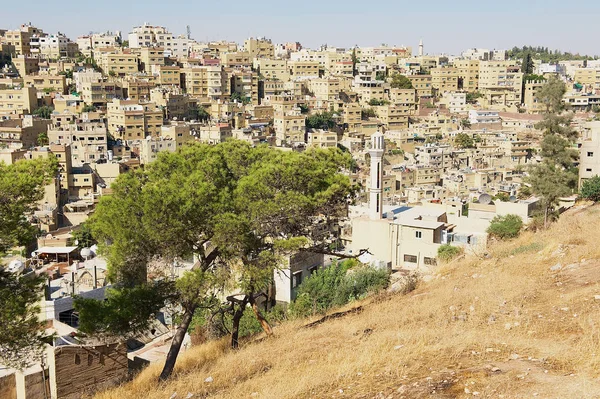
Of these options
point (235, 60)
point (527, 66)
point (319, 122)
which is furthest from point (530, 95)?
point (235, 60)

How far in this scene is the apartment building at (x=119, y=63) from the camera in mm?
59812

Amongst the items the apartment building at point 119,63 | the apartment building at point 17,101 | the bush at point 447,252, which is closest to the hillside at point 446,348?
the bush at point 447,252

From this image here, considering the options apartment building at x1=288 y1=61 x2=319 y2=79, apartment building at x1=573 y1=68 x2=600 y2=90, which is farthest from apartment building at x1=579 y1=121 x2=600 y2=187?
apartment building at x1=573 y1=68 x2=600 y2=90

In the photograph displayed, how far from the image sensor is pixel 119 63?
60312 mm

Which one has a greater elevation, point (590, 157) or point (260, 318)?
point (590, 157)

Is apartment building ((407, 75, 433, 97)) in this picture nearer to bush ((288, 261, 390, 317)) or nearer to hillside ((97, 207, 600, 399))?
bush ((288, 261, 390, 317))

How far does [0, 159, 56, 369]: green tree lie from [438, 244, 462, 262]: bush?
33.1 feet

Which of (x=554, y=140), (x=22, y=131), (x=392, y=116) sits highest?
(x=554, y=140)

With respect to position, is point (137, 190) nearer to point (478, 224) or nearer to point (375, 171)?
point (375, 171)

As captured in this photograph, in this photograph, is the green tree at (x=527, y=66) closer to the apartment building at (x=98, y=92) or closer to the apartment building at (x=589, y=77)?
the apartment building at (x=589, y=77)

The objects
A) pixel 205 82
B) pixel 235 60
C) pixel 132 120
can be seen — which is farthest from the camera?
pixel 235 60

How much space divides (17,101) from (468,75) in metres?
47.6

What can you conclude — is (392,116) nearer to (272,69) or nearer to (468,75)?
(272,69)

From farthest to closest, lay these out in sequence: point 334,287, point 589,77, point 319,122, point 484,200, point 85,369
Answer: point 589,77
point 319,122
point 484,200
point 334,287
point 85,369
